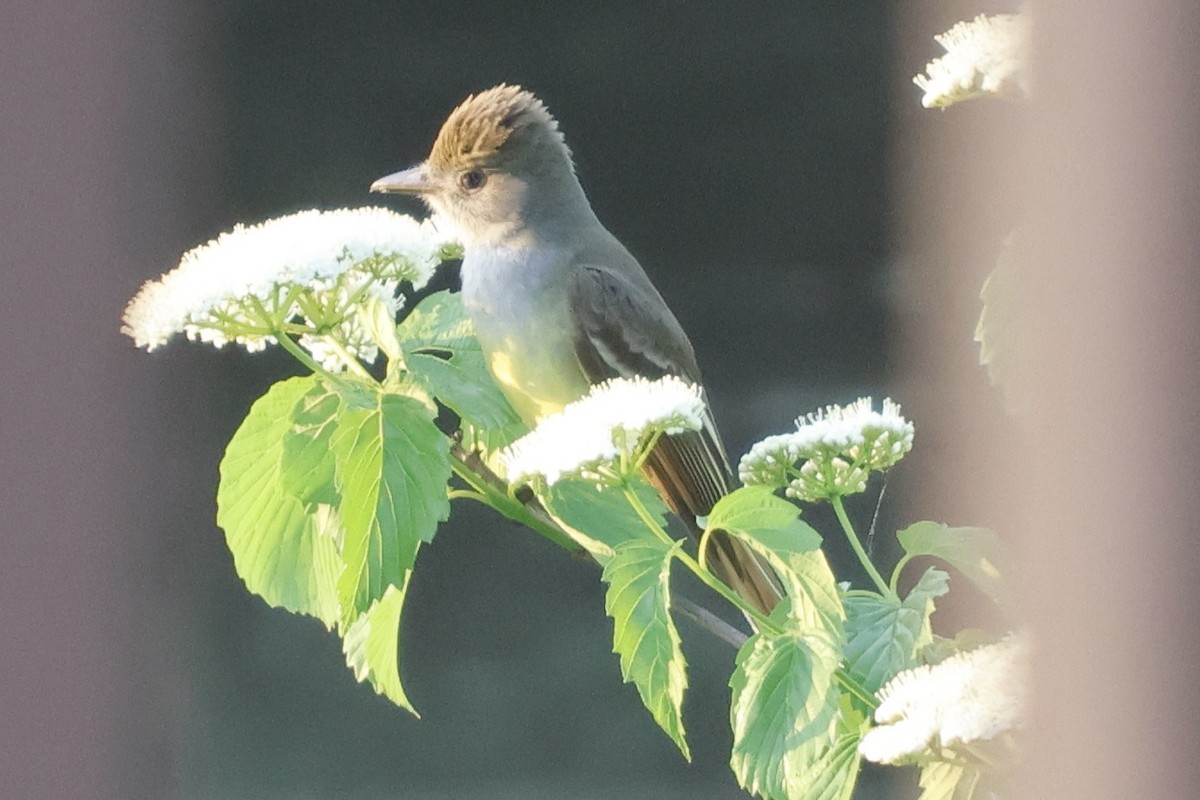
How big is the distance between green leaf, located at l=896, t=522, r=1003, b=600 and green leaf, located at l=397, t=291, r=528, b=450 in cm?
17

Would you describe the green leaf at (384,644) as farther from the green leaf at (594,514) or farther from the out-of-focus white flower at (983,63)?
the out-of-focus white flower at (983,63)

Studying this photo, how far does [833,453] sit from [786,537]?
1.6 inches

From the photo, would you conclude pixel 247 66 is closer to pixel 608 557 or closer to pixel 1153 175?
pixel 608 557

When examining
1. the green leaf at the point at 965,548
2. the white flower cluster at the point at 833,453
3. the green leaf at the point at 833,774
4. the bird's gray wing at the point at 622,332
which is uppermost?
the bird's gray wing at the point at 622,332

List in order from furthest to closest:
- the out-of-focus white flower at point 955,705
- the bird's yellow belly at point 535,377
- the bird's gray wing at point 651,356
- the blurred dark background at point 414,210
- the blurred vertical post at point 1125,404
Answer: the blurred dark background at point 414,210, the bird's gray wing at point 651,356, the bird's yellow belly at point 535,377, the out-of-focus white flower at point 955,705, the blurred vertical post at point 1125,404

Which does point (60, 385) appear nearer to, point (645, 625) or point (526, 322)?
point (526, 322)

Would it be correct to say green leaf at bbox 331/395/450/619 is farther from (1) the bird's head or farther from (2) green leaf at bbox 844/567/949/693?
(1) the bird's head

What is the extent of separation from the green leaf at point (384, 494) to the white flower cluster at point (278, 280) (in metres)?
0.04

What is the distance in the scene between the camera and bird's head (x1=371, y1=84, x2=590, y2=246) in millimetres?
805

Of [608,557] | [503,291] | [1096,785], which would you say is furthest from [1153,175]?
[503,291]

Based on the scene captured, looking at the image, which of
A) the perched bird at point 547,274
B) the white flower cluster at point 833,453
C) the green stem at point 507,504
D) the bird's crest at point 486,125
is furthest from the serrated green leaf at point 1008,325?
the bird's crest at point 486,125

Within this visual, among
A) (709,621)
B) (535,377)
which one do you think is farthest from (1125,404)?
(535,377)

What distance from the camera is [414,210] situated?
1.01 meters

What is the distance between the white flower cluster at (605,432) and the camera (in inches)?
17.6
